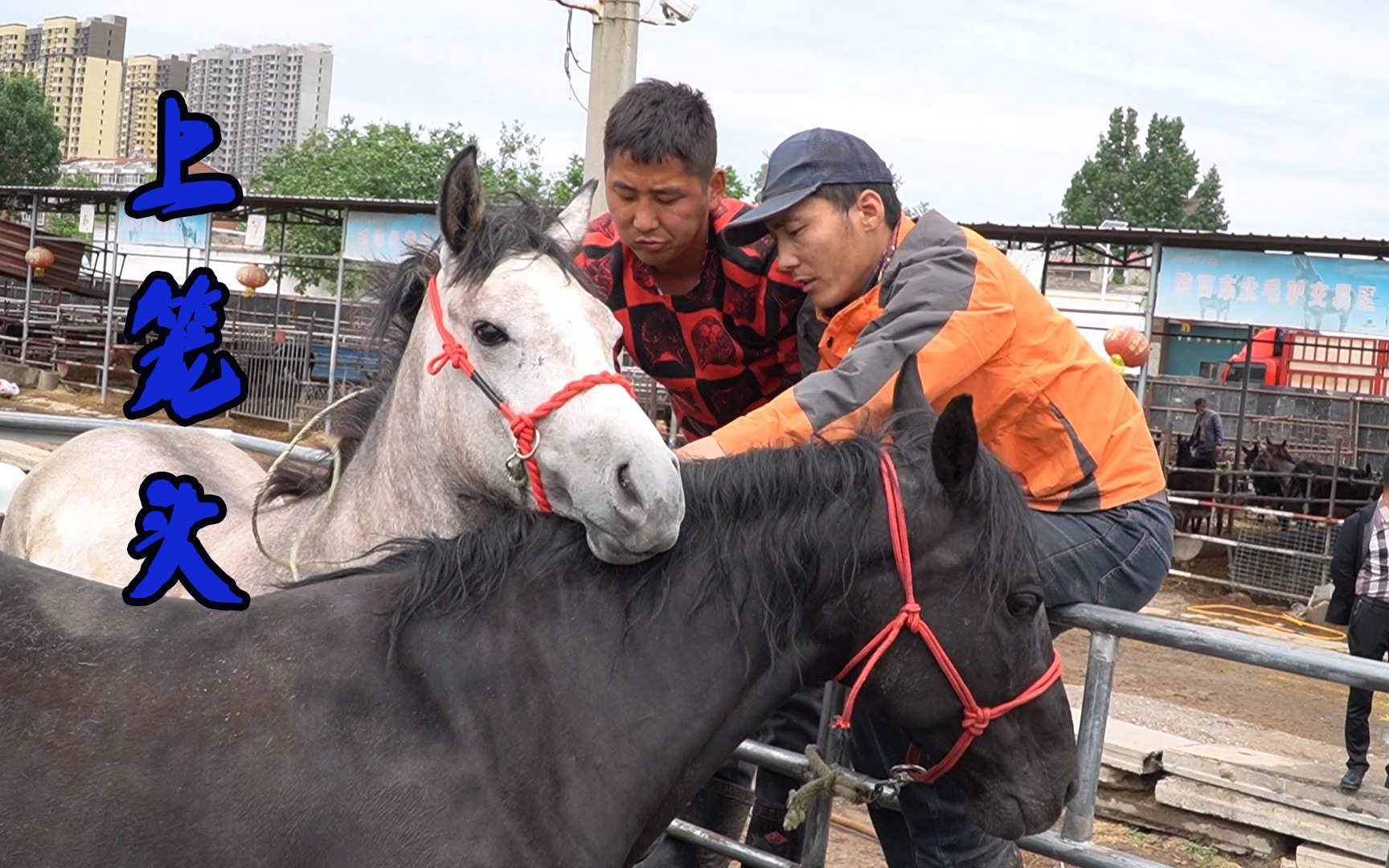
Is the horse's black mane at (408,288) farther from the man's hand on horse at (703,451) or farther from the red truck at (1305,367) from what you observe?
the red truck at (1305,367)

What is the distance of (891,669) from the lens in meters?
2.42

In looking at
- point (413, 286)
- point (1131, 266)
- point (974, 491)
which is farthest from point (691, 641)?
point (1131, 266)

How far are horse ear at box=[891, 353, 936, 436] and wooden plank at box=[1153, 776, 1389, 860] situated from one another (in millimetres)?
5022

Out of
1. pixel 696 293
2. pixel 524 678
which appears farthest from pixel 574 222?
pixel 524 678

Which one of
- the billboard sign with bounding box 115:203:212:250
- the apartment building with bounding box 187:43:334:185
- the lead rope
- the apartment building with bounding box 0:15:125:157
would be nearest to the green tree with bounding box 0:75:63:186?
the apartment building with bounding box 0:15:125:157

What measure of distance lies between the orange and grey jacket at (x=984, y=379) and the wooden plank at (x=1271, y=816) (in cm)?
437

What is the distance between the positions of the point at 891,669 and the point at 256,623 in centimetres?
113

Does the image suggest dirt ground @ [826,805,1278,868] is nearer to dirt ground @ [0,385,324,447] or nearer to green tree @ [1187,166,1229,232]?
dirt ground @ [0,385,324,447]

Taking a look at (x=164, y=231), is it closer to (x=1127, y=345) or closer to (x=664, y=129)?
(x=1127, y=345)

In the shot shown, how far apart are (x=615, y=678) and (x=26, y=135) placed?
45283mm

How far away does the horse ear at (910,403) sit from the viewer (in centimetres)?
258

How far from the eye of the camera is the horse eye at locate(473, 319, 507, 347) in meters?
2.72
